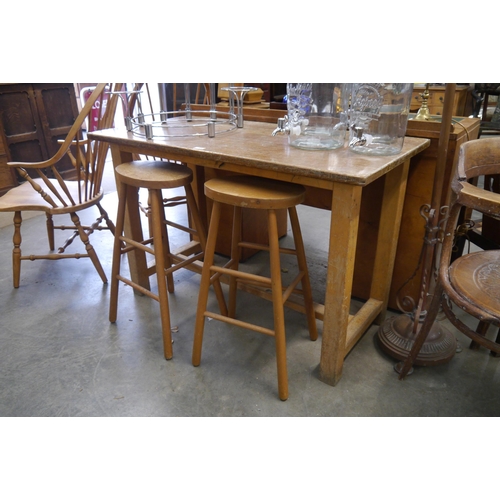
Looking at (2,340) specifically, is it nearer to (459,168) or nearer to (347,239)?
(347,239)

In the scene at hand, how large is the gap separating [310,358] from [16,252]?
5.70 feet

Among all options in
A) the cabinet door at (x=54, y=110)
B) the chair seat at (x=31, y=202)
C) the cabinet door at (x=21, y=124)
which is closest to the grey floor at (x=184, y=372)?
the chair seat at (x=31, y=202)

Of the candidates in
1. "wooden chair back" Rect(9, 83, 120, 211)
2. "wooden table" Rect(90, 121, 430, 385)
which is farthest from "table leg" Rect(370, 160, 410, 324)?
"wooden chair back" Rect(9, 83, 120, 211)

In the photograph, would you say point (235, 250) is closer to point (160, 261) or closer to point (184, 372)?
point (160, 261)

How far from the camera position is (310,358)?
67.7 inches

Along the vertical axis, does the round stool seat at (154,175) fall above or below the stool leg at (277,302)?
above

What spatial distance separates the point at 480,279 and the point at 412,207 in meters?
0.60

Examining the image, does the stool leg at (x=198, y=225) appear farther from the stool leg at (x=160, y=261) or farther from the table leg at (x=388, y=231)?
the table leg at (x=388, y=231)

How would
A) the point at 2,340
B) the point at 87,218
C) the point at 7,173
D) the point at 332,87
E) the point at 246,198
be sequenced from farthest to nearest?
the point at 7,173 → the point at 87,218 → the point at 2,340 → the point at 332,87 → the point at 246,198

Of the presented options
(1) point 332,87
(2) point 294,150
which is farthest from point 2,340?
(1) point 332,87

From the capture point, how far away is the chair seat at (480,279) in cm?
114

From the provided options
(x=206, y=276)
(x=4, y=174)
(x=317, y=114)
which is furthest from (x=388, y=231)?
(x=4, y=174)

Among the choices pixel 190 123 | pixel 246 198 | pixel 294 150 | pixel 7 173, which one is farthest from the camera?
pixel 7 173

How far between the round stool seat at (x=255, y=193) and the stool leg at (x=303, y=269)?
0.17 metres
